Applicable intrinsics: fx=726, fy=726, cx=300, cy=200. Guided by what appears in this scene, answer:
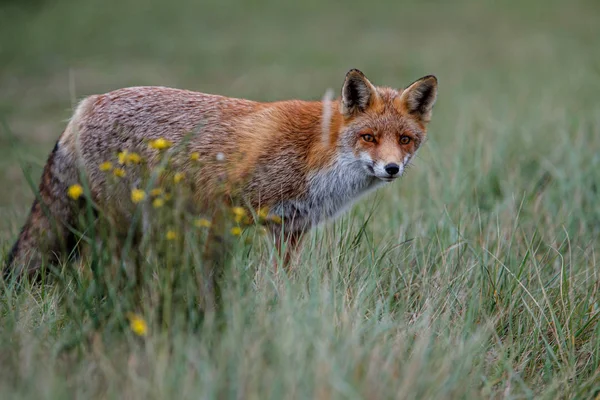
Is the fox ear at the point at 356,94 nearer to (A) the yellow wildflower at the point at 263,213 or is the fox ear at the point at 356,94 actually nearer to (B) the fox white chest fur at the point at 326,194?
(B) the fox white chest fur at the point at 326,194

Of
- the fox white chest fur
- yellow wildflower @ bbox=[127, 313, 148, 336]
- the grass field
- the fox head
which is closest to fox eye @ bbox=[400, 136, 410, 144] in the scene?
the fox head

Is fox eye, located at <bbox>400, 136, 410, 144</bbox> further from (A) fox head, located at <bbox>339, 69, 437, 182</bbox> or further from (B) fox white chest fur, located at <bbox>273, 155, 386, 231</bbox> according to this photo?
(B) fox white chest fur, located at <bbox>273, 155, 386, 231</bbox>

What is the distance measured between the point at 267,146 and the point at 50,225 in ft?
5.24

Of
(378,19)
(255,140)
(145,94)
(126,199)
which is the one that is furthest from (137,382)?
(378,19)

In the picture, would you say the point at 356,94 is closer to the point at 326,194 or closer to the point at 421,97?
the point at 421,97

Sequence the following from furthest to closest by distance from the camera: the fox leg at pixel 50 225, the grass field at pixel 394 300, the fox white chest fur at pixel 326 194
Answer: the fox white chest fur at pixel 326 194 < the fox leg at pixel 50 225 < the grass field at pixel 394 300

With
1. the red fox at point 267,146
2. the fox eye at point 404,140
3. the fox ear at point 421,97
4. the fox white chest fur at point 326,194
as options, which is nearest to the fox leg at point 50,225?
the red fox at point 267,146

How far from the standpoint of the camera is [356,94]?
5262mm

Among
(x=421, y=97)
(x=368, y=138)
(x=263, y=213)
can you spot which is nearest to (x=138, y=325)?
(x=263, y=213)

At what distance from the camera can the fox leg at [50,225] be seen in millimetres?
4820

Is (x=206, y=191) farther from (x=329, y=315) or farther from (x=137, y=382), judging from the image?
(x=137, y=382)

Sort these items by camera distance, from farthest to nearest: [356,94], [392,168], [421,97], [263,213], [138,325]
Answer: [421,97] → [356,94] → [392,168] → [263,213] → [138,325]

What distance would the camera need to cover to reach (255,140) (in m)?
5.25

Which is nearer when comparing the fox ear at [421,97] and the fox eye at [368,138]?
the fox eye at [368,138]
